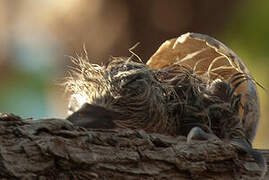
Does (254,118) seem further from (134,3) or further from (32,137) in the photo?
(134,3)

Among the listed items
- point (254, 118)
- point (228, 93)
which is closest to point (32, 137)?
point (228, 93)

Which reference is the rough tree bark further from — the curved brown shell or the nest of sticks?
the curved brown shell

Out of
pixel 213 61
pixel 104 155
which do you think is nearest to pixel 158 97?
pixel 213 61

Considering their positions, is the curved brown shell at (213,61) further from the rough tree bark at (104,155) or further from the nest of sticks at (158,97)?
the rough tree bark at (104,155)

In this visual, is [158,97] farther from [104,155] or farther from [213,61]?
[104,155]

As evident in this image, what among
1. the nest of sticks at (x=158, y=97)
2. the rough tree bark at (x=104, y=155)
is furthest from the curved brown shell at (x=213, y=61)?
the rough tree bark at (x=104, y=155)

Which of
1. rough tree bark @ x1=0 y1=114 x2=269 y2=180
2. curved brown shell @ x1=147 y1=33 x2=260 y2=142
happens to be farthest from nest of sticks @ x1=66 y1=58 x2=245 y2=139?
rough tree bark @ x1=0 y1=114 x2=269 y2=180
